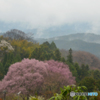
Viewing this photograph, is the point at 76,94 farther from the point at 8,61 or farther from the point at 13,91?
the point at 8,61

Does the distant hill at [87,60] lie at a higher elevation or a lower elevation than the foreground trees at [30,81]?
lower

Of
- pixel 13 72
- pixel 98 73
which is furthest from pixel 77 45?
pixel 13 72

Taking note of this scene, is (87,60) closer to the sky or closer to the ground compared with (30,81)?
closer to the ground

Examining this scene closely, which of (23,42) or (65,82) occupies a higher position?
(23,42)

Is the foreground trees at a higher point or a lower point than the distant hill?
higher

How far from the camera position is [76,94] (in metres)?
4.33

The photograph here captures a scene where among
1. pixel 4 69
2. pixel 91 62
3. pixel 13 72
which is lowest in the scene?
pixel 91 62

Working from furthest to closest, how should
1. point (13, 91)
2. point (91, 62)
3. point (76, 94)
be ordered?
point (91, 62) < point (13, 91) < point (76, 94)

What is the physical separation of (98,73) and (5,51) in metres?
24.3

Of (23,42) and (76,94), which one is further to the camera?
(23,42)

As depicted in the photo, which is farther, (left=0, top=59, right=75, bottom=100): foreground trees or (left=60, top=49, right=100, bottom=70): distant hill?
(left=60, top=49, right=100, bottom=70): distant hill

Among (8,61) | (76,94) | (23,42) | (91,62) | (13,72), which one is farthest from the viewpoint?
(91,62)

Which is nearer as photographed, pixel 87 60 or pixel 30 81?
pixel 30 81

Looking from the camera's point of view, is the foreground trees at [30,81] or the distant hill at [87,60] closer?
the foreground trees at [30,81]
